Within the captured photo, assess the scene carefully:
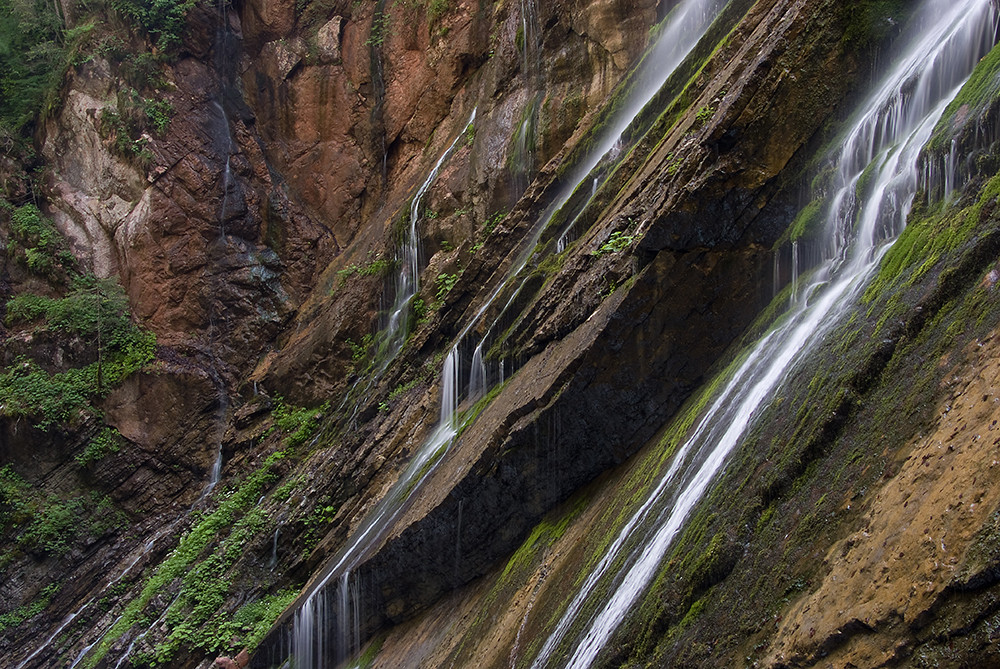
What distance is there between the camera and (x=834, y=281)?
6199mm

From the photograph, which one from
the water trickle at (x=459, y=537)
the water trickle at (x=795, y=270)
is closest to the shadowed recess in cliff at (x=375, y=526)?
the water trickle at (x=459, y=537)

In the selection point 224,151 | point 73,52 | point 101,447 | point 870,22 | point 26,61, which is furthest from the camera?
point 26,61

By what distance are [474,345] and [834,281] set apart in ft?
16.4

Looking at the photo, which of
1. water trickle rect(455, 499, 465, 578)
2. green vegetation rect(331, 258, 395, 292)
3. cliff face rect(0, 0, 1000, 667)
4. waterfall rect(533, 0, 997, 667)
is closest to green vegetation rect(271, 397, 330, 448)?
cliff face rect(0, 0, 1000, 667)

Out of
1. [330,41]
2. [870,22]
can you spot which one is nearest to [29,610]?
[330,41]

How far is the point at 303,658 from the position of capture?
9211 millimetres

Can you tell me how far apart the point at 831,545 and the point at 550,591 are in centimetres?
288

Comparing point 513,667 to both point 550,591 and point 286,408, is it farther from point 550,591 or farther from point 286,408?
point 286,408

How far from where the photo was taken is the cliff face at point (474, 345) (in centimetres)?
404

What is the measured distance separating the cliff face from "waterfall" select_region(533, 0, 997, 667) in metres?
0.25

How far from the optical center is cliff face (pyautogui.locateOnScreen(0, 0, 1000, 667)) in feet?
13.3

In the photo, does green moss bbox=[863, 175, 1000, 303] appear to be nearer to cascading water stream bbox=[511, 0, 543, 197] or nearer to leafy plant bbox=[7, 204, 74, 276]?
cascading water stream bbox=[511, 0, 543, 197]

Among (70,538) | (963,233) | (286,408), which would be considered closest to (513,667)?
(963,233)

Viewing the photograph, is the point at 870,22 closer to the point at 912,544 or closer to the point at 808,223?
the point at 808,223
